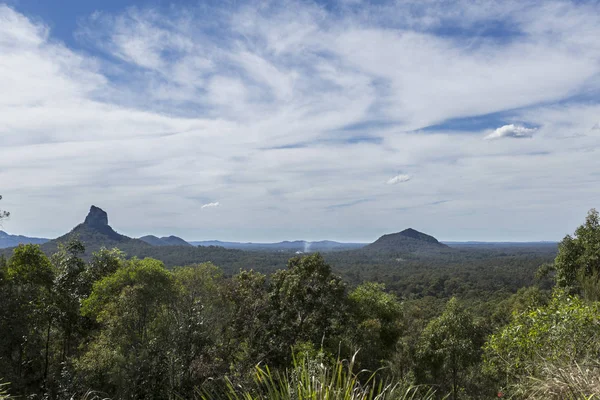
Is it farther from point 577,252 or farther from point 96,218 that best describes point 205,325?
point 96,218

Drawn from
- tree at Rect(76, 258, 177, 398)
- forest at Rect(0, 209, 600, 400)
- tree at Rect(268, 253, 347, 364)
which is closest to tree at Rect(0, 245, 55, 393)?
forest at Rect(0, 209, 600, 400)

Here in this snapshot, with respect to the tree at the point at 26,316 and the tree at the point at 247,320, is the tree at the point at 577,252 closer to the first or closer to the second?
the tree at the point at 247,320

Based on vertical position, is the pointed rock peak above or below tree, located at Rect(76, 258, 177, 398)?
above

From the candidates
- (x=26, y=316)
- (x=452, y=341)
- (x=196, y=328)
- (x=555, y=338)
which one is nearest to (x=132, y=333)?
(x=196, y=328)

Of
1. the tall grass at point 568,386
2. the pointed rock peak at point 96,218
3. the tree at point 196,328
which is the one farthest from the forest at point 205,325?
the pointed rock peak at point 96,218

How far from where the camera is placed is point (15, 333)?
12.0 m

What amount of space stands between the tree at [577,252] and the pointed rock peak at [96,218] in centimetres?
16133

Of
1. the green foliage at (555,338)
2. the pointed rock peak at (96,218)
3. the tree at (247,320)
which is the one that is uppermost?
the pointed rock peak at (96,218)

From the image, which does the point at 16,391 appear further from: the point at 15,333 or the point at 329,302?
the point at 329,302

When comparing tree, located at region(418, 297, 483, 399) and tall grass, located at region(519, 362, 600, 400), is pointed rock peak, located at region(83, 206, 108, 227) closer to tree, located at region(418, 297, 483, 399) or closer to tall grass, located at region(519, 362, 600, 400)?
tree, located at region(418, 297, 483, 399)

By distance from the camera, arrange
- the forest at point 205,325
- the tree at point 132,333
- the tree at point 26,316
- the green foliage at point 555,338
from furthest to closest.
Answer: the tree at point 26,316 → the tree at point 132,333 → the forest at point 205,325 → the green foliage at point 555,338

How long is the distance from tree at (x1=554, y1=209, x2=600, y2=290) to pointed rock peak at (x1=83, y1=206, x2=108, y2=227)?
161 m

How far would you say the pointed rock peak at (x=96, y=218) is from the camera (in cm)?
15325

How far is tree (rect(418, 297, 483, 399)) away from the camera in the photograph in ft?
56.5
